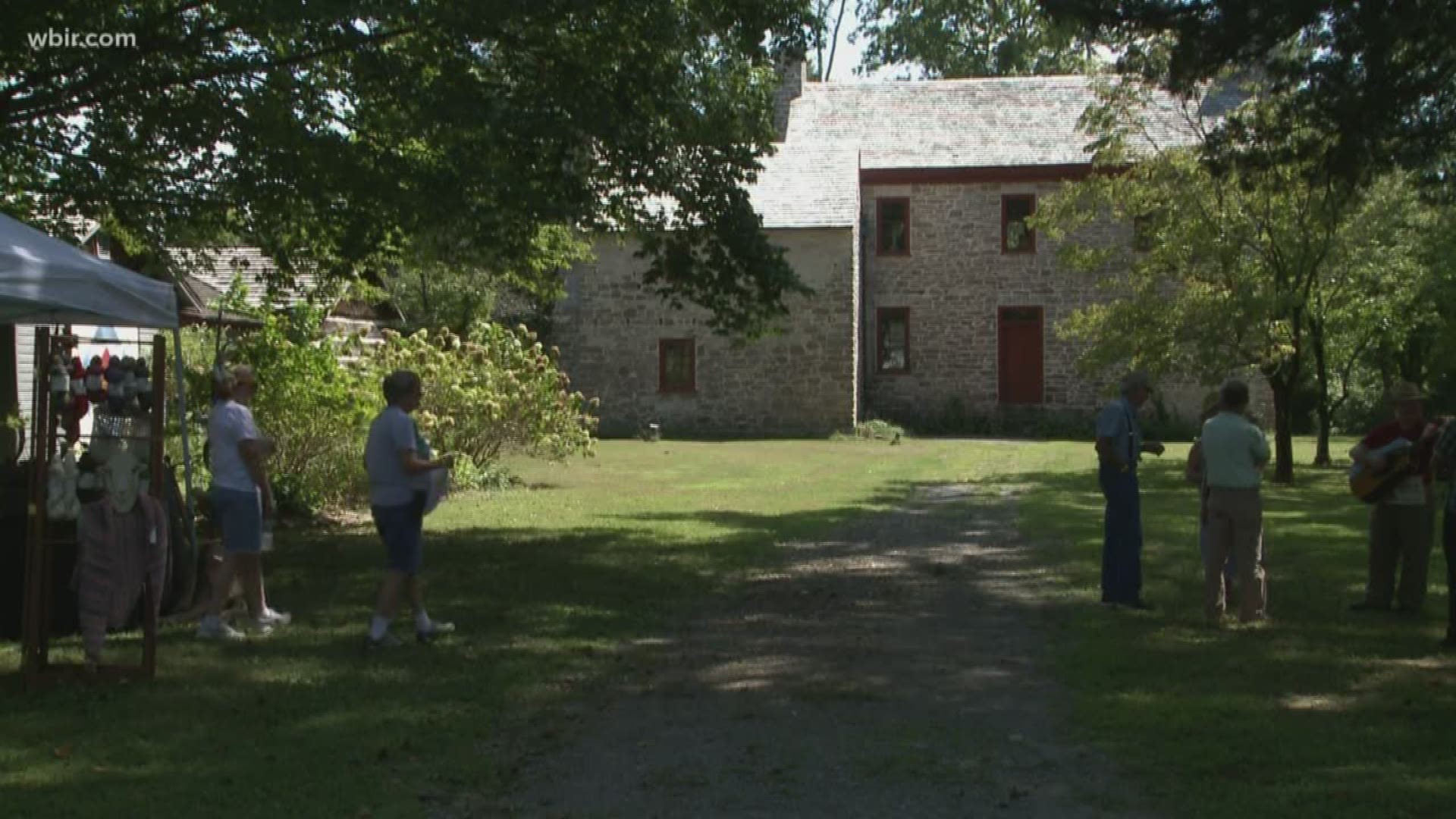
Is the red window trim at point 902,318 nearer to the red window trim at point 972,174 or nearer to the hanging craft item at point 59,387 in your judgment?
the red window trim at point 972,174

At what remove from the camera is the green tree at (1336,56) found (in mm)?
10430

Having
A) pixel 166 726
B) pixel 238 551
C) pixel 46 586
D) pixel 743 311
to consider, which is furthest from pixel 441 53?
pixel 166 726

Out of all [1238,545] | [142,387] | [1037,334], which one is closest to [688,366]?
[1037,334]

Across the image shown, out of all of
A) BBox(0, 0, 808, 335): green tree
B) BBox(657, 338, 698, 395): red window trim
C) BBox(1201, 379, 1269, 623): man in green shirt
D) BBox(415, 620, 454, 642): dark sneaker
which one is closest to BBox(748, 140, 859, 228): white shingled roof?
BBox(657, 338, 698, 395): red window trim

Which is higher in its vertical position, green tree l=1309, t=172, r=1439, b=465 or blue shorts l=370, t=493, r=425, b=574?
green tree l=1309, t=172, r=1439, b=465

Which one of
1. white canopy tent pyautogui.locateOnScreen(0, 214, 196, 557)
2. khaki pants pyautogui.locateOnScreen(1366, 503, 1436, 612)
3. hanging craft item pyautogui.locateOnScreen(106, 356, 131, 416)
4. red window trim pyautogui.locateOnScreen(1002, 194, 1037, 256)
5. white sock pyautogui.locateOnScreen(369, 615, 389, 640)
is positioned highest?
red window trim pyautogui.locateOnScreen(1002, 194, 1037, 256)

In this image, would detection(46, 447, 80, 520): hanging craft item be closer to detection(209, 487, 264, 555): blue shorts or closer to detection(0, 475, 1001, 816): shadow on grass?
detection(0, 475, 1001, 816): shadow on grass

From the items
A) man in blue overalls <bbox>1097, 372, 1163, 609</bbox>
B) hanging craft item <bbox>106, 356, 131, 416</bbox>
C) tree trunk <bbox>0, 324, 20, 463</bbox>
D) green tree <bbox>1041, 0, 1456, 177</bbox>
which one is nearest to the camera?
hanging craft item <bbox>106, 356, 131, 416</bbox>

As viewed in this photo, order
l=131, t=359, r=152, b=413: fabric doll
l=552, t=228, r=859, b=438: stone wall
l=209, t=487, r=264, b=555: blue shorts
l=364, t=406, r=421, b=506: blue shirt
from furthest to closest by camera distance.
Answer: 1. l=552, t=228, r=859, b=438: stone wall
2. l=209, t=487, r=264, b=555: blue shorts
3. l=364, t=406, r=421, b=506: blue shirt
4. l=131, t=359, r=152, b=413: fabric doll

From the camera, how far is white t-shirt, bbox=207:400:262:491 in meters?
9.56

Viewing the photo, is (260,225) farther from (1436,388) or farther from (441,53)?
(1436,388)

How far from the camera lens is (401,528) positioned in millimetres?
9281

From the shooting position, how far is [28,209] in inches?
532

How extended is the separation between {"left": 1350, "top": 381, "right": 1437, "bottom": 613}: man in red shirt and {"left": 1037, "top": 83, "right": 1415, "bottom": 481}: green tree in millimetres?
9554
